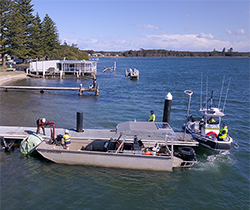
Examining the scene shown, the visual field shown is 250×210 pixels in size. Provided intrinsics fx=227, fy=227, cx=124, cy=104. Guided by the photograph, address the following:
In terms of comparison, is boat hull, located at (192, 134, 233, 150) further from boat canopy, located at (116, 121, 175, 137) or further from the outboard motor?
boat canopy, located at (116, 121, 175, 137)

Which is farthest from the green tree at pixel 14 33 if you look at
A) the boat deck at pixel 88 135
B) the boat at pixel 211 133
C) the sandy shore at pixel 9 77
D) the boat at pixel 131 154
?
the boat at pixel 211 133

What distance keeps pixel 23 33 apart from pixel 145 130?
169 feet

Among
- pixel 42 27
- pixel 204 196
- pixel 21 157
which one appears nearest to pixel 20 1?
pixel 42 27

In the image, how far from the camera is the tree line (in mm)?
48250

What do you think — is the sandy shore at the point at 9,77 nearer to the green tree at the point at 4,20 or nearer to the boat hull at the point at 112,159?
the green tree at the point at 4,20

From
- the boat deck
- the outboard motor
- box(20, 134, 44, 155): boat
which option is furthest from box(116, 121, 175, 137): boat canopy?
box(20, 134, 44, 155): boat

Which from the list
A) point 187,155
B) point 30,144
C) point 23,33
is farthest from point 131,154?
point 23,33

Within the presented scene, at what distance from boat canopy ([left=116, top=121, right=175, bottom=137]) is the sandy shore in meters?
35.3

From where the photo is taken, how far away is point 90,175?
13164 millimetres

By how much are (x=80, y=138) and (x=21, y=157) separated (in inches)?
156

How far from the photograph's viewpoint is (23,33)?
54.2 m

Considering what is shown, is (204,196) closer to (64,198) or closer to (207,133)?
(207,133)

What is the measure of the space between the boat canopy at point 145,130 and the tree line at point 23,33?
4365 centimetres

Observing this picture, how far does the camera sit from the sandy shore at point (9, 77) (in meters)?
42.6
